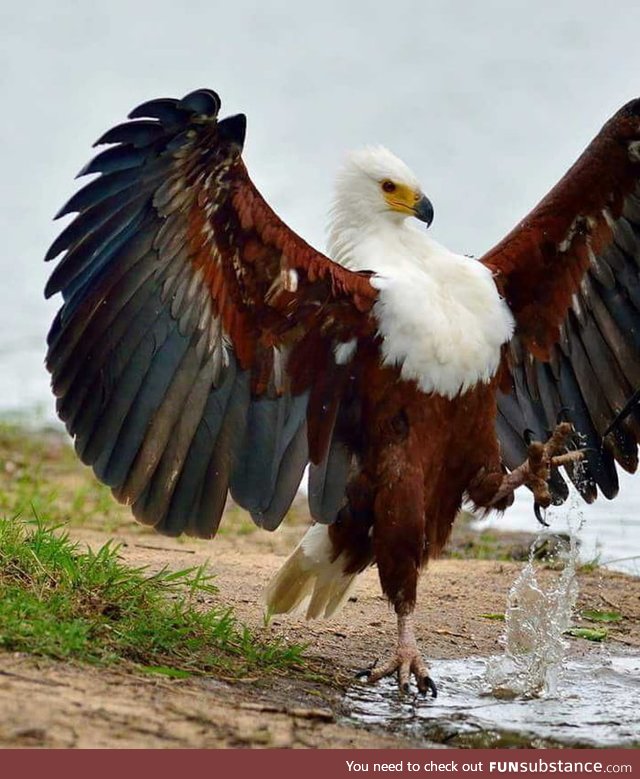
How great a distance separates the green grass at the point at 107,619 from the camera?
475 cm

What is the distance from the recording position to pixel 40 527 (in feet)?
18.4

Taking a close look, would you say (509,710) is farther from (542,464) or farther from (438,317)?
(438,317)

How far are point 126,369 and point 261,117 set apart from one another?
12523 mm

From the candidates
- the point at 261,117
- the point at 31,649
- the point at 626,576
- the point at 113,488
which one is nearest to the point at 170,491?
the point at 113,488

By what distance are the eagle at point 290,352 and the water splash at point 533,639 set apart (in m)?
0.40

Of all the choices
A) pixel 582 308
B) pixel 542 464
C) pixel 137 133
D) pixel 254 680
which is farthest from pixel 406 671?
pixel 137 133

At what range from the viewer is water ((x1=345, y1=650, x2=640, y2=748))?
4777 mm

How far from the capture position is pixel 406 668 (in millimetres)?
5457

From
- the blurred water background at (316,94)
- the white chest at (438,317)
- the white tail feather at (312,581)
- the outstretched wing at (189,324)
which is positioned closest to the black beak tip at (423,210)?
the white chest at (438,317)

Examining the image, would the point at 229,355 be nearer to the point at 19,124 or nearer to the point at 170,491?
the point at 170,491

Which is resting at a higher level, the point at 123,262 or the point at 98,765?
the point at 123,262

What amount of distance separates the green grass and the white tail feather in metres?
0.28

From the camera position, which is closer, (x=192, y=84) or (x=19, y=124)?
(x=192, y=84)

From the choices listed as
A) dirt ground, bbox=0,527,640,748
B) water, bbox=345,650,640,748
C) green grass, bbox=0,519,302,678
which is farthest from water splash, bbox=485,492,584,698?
green grass, bbox=0,519,302,678
